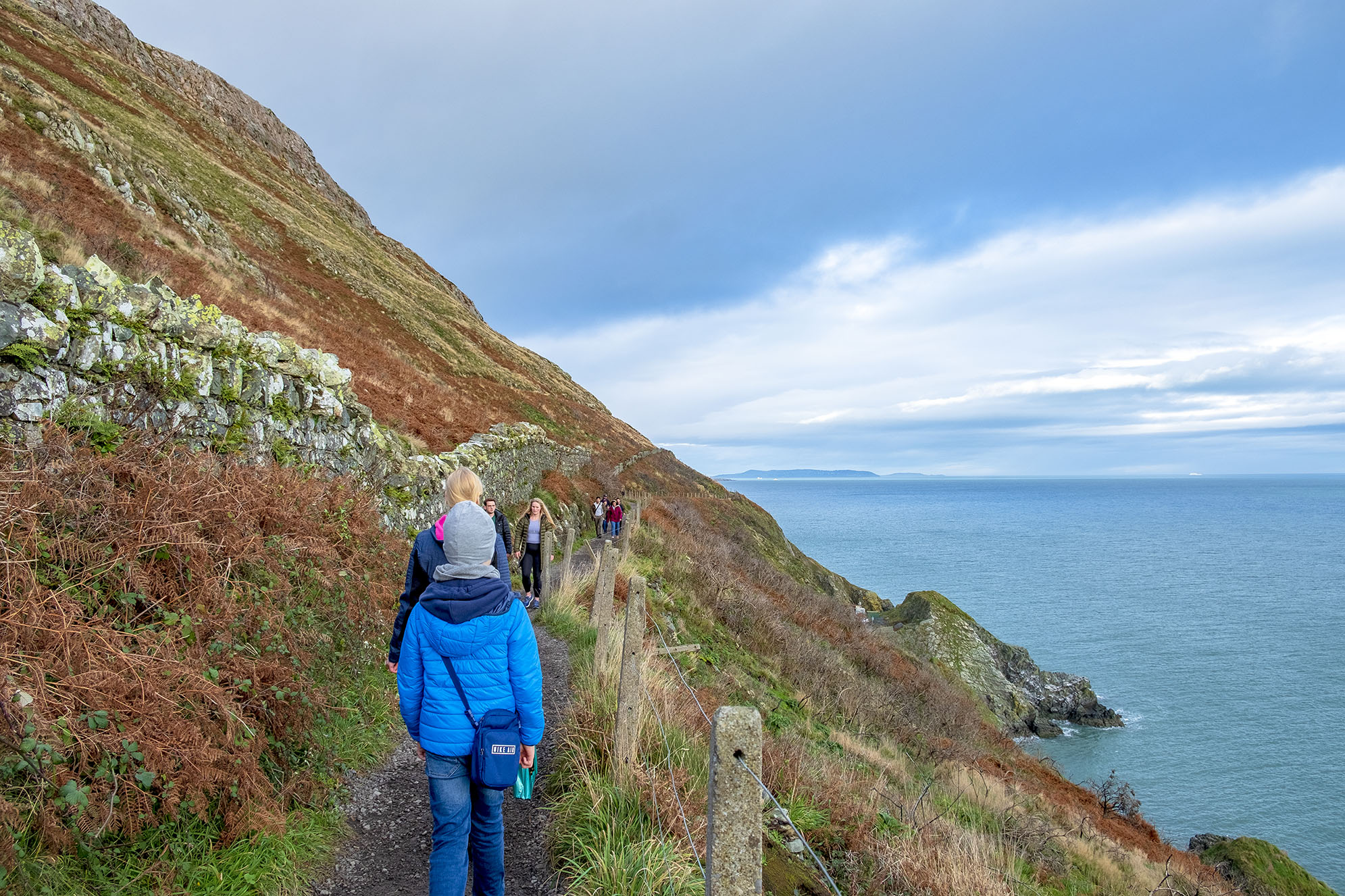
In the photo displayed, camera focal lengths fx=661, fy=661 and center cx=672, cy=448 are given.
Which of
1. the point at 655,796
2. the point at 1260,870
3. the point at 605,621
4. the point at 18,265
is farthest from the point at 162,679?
the point at 1260,870

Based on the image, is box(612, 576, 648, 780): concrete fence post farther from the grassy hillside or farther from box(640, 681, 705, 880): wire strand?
the grassy hillside

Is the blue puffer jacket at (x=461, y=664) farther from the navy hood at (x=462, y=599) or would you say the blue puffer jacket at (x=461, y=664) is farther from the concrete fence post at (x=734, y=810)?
the concrete fence post at (x=734, y=810)

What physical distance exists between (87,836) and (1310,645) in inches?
1823

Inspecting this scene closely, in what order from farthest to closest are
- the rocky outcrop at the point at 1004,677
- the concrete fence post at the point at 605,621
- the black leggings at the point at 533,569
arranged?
the rocky outcrop at the point at 1004,677 < the black leggings at the point at 533,569 < the concrete fence post at the point at 605,621

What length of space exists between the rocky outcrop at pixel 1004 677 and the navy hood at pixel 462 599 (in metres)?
24.4

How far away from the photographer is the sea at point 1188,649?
61.8 feet

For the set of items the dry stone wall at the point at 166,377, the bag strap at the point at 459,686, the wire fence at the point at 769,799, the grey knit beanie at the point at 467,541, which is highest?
the dry stone wall at the point at 166,377

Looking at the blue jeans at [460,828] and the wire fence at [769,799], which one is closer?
the wire fence at [769,799]

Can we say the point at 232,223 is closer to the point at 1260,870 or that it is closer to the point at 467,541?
the point at 467,541

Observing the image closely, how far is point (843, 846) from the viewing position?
5.23 metres

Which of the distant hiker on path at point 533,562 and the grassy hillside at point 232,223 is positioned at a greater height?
the grassy hillside at point 232,223

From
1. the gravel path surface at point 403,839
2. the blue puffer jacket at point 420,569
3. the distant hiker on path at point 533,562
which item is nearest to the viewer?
the blue puffer jacket at point 420,569

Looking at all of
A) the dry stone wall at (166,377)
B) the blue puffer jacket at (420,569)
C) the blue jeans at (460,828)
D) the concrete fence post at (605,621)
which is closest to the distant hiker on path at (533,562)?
the concrete fence post at (605,621)

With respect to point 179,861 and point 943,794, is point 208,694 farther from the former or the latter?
point 943,794
